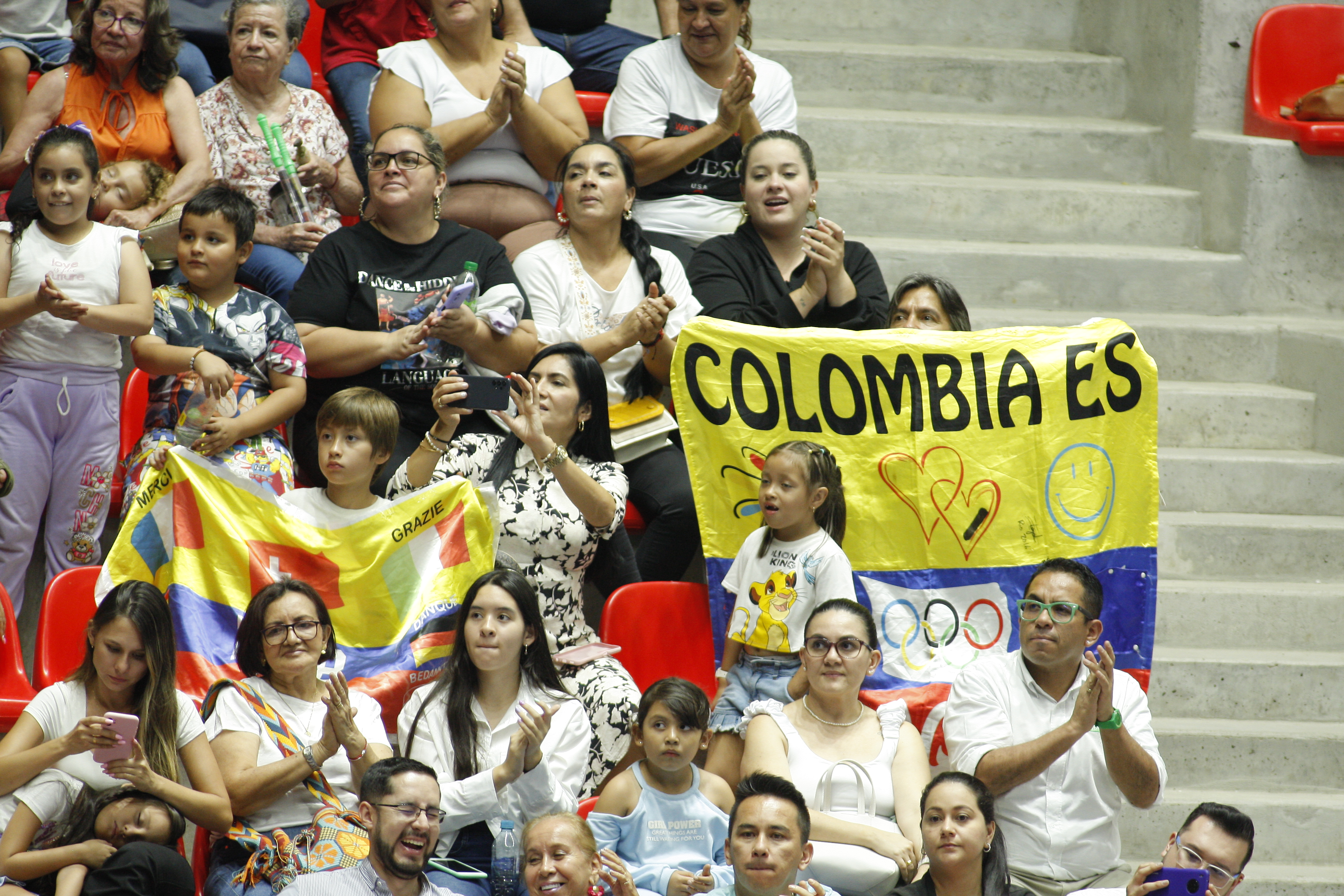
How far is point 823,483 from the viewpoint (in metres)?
4.12

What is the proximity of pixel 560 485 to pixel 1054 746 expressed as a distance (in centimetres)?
154

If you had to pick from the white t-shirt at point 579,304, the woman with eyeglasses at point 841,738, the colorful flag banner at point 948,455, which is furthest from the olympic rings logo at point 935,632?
the white t-shirt at point 579,304

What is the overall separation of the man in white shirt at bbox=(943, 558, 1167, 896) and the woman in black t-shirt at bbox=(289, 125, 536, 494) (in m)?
1.75

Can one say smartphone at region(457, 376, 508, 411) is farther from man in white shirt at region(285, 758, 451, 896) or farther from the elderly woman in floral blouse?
the elderly woman in floral blouse

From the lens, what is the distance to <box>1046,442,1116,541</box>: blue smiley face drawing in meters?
4.41

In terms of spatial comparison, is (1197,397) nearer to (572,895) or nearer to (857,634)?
(857,634)

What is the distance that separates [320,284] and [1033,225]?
10.5 ft

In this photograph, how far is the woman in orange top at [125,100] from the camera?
500 cm

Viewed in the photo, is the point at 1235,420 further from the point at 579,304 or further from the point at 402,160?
the point at 402,160

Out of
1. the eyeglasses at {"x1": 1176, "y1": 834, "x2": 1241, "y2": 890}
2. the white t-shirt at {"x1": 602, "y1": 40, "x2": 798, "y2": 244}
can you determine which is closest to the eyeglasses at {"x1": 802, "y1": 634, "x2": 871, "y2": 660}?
the eyeglasses at {"x1": 1176, "y1": 834, "x2": 1241, "y2": 890}

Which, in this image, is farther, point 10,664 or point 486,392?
point 486,392

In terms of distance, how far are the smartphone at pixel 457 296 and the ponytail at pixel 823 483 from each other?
3.53 feet

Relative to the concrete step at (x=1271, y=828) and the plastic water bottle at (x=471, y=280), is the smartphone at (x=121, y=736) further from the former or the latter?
the concrete step at (x=1271, y=828)

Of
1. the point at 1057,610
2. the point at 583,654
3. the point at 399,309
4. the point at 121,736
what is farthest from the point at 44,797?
the point at 1057,610
